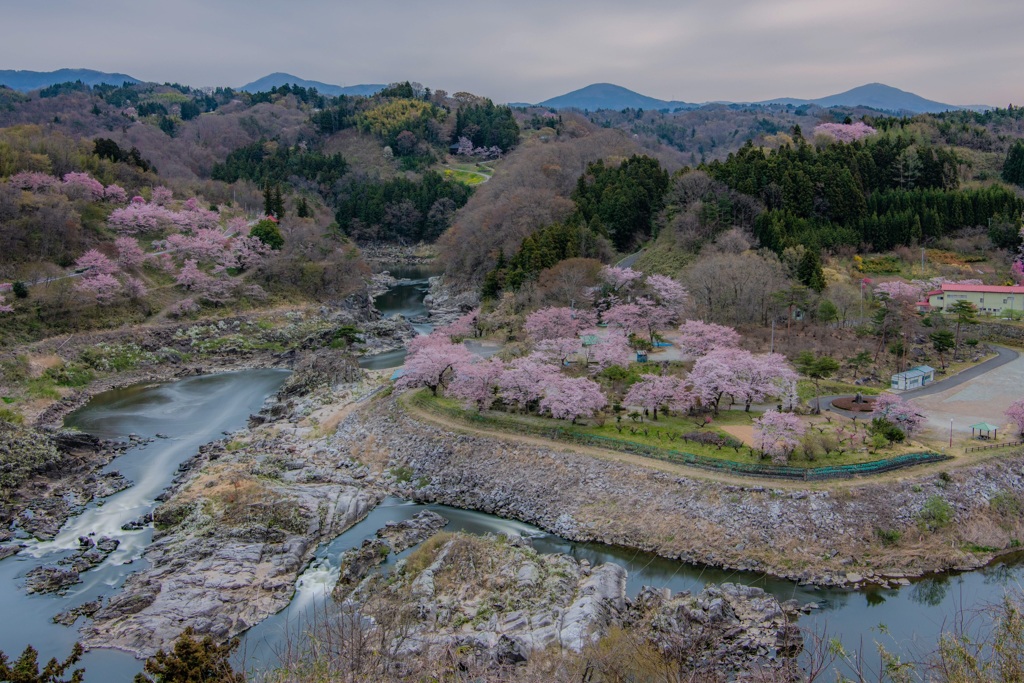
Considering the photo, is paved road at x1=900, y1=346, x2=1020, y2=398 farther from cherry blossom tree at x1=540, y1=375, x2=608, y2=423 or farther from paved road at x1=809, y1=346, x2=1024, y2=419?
cherry blossom tree at x1=540, y1=375, x2=608, y2=423

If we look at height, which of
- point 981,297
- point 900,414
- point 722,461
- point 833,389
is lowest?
point 722,461

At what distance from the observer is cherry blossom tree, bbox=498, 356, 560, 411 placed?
1096 inches

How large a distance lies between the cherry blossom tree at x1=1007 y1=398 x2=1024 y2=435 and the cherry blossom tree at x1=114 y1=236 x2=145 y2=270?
159 feet

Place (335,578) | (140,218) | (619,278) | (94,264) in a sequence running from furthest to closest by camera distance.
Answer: (140,218) < (94,264) < (619,278) < (335,578)

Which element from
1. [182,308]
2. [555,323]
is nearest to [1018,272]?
[555,323]

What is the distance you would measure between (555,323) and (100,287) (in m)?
28.2

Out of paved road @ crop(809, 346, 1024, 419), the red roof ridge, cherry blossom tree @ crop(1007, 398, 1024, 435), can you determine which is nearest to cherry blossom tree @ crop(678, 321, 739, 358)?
paved road @ crop(809, 346, 1024, 419)

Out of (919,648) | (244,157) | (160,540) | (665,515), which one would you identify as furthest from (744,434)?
(244,157)

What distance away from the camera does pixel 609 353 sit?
30.7m

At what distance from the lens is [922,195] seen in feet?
153

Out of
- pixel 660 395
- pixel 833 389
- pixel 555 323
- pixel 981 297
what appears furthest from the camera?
pixel 981 297

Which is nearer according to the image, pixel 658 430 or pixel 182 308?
pixel 658 430

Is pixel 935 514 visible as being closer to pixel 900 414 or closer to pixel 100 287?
pixel 900 414

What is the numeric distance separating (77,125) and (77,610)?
11085 cm
